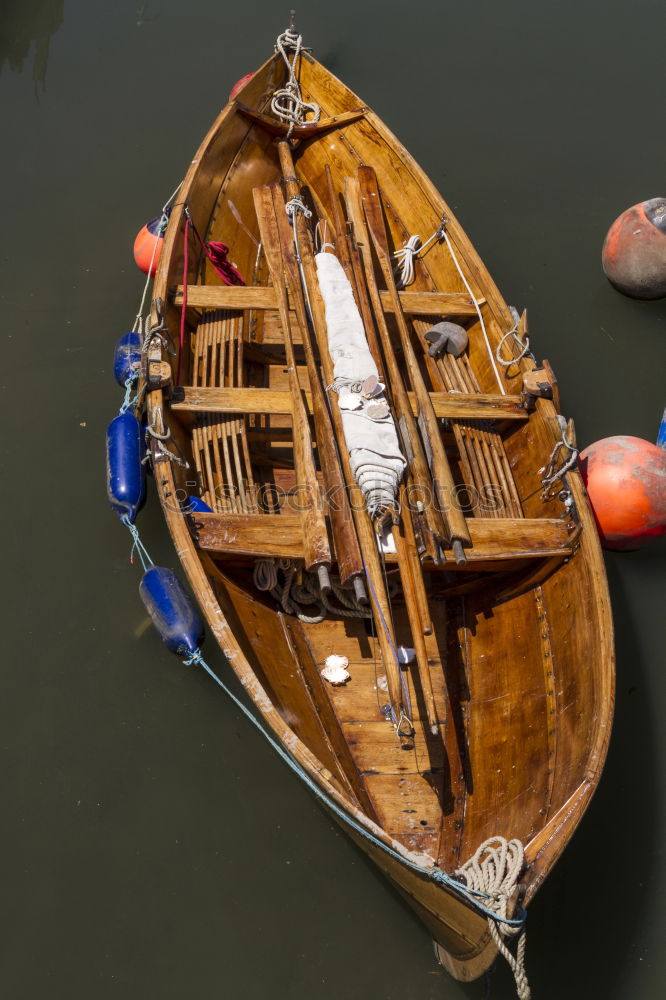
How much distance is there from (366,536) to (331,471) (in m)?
0.60

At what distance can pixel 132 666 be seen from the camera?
241 inches

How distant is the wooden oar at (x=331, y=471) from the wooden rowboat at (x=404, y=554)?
0.02 m

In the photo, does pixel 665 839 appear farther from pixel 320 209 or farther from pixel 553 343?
pixel 320 209

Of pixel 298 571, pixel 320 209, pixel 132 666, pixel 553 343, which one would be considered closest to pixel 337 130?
pixel 320 209

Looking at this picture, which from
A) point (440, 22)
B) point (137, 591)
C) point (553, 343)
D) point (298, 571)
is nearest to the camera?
point (298, 571)

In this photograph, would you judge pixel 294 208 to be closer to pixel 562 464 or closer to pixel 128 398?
pixel 128 398

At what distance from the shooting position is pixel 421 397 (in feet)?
18.4

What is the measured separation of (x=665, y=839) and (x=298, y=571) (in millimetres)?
3331

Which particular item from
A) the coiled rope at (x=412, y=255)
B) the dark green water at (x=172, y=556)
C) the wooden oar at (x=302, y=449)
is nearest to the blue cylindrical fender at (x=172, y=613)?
the dark green water at (x=172, y=556)

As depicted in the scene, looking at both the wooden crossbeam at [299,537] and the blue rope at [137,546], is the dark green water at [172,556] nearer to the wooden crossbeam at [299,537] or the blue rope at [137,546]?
the blue rope at [137,546]

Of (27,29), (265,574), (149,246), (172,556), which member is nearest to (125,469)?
(172,556)

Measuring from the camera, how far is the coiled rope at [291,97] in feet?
26.1

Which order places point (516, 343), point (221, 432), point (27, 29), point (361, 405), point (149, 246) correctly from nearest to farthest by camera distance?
point (361, 405)
point (221, 432)
point (516, 343)
point (149, 246)
point (27, 29)

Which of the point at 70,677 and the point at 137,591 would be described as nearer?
the point at 70,677
